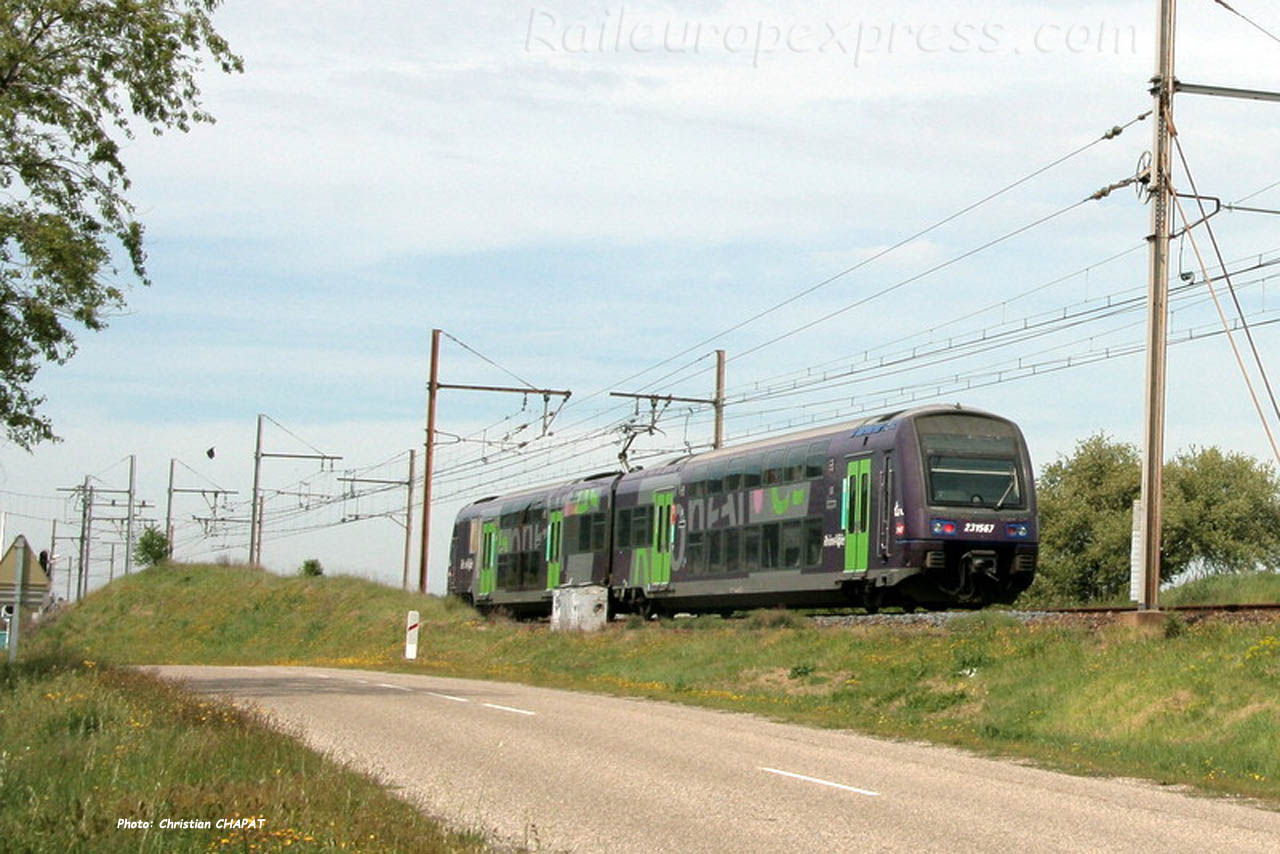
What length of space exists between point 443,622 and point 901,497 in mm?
25777

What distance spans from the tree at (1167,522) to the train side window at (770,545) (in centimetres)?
4250

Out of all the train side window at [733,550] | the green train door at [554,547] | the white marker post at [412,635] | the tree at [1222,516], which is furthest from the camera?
the tree at [1222,516]

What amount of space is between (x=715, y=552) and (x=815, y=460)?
499 cm

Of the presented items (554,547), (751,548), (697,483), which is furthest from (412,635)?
(751,548)

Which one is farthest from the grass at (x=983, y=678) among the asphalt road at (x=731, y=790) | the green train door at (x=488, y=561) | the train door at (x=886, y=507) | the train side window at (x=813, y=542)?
the green train door at (x=488, y=561)

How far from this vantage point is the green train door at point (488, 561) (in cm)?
5306

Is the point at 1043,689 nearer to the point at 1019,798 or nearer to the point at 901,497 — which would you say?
the point at 901,497

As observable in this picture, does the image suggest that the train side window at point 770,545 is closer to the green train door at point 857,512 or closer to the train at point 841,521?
the train at point 841,521

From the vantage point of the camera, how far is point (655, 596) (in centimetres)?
4009

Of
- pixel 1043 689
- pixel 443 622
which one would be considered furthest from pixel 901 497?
pixel 443 622

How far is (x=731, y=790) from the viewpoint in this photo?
1315 cm

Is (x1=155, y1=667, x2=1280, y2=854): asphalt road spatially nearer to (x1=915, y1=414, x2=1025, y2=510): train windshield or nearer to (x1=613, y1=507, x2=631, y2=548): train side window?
(x1=915, y1=414, x2=1025, y2=510): train windshield

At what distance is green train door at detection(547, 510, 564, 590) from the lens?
4688cm

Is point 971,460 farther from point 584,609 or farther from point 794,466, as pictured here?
point 584,609
